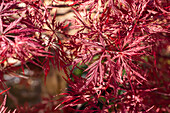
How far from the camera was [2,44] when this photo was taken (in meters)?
0.72

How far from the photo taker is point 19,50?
2.31ft

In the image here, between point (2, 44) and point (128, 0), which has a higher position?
point (128, 0)

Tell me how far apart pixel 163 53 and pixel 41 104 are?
1.17 meters

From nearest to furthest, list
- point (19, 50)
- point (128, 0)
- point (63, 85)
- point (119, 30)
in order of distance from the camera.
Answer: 1. point (19, 50)
2. point (128, 0)
3. point (119, 30)
4. point (63, 85)

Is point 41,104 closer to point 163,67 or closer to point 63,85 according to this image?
point 63,85

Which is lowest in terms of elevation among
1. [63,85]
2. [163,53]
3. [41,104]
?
[41,104]

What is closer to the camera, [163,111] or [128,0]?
[128,0]

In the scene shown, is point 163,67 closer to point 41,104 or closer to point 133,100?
point 133,100

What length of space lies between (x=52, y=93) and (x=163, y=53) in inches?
41.5

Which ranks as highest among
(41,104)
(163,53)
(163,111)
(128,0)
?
(128,0)

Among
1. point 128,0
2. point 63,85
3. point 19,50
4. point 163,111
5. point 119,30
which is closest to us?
point 19,50

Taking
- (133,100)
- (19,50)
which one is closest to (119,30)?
(133,100)

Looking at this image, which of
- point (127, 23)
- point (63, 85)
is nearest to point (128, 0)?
point (127, 23)

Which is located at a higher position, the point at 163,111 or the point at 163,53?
the point at 163,53
